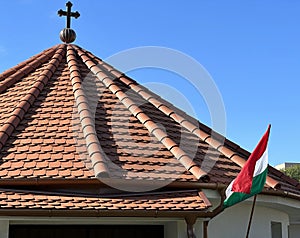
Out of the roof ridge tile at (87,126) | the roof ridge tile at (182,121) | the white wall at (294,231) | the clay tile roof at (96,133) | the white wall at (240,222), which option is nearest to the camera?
the roof ridge tile at (87,126)

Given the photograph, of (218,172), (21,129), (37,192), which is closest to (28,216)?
(37,192)

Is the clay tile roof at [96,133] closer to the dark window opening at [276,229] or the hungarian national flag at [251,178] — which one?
the hungarian national flag at [251,178]

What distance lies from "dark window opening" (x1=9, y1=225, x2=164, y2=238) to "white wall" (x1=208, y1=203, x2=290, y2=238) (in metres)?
0.96

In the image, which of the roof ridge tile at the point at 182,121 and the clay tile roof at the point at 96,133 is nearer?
the clay tile roof at the point at 96,133

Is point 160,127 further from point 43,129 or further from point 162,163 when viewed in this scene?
point 43,129

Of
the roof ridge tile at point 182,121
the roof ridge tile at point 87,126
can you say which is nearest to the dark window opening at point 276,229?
the roof ridge tile at point 182,121

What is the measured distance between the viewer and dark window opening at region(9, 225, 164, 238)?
919cm

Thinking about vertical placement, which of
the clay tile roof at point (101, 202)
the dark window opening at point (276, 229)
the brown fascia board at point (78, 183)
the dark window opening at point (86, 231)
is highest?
the brown fascia board at point (78, 183)

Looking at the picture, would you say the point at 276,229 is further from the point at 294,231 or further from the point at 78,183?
the point at 78,183

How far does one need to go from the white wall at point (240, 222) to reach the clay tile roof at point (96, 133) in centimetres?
63

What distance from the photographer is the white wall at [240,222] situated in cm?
980

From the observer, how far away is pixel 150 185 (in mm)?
8773

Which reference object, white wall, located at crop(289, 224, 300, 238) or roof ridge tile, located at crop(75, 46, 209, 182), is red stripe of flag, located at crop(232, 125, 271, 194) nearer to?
roof ridge tile, located at crop(75, 46, 209, 182)

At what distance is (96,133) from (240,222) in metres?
2.99
